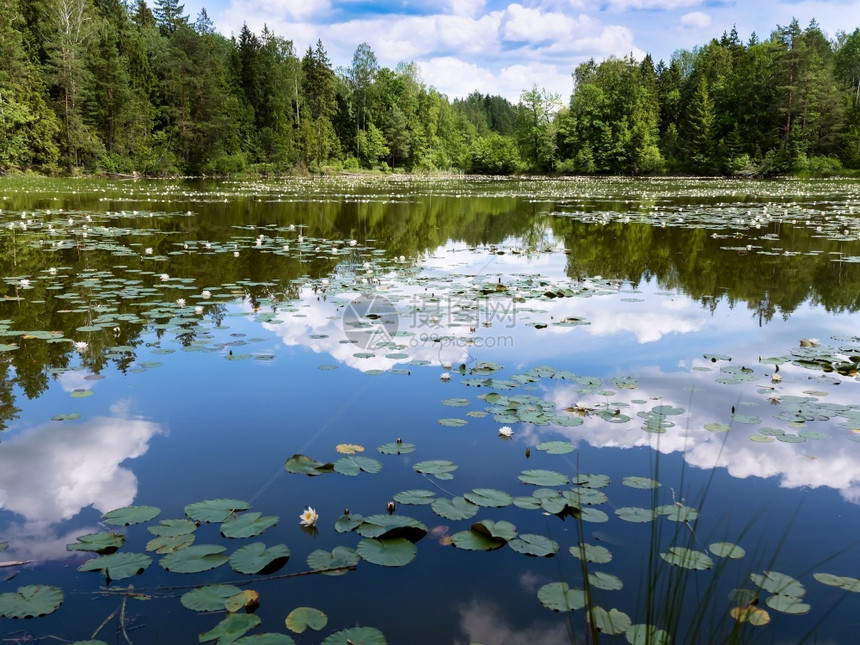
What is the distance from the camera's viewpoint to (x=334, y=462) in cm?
303

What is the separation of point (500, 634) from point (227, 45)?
9552 centimetres

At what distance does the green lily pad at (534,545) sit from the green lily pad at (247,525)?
3.55ft

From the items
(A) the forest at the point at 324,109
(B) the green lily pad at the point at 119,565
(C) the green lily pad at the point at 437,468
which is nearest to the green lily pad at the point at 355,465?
(C) the green lily pad at the point at 437,468

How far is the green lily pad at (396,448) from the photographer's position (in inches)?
125

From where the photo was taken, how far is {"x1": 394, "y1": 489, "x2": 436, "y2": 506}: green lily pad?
2688 millimetres

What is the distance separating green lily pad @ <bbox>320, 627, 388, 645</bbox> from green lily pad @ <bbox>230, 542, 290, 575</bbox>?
0.48 m

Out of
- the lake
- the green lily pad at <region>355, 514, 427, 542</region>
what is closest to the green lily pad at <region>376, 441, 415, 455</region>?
the lake

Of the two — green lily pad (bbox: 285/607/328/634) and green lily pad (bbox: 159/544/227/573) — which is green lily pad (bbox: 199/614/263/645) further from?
green lily pad (bbox: 159/544/227/573)

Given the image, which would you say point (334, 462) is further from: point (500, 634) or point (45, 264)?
point (45, 264)

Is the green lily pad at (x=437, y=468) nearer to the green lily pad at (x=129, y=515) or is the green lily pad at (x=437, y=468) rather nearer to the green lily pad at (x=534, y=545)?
the green lily pad at (x=534, y=545)

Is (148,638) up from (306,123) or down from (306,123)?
down

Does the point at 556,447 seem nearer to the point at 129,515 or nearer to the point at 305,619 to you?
the point at 305,619

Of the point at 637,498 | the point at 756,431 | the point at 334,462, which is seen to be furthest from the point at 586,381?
the point at 334,462

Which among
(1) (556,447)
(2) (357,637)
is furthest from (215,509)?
(1) (556,447)
